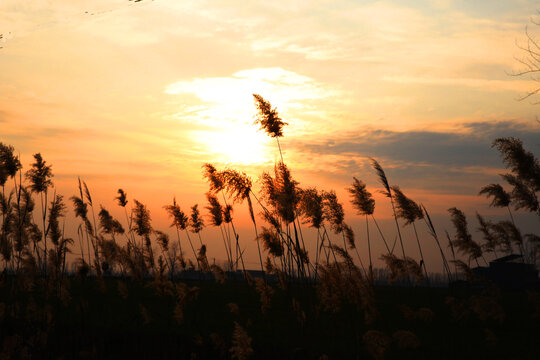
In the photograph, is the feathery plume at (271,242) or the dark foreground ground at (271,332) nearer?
the dark foreground ground at (271,332)

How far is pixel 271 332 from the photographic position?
7.88 m

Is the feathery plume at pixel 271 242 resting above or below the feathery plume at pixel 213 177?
below

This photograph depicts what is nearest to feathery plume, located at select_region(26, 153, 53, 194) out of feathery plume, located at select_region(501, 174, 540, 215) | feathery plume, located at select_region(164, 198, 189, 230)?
feathery plume, located at select_region(164, 198, 189, 230)

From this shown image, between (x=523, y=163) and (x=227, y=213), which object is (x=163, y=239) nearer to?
(x=227, y=213)

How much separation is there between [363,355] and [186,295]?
3324mm

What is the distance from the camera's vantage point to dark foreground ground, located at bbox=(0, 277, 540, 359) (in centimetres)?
674

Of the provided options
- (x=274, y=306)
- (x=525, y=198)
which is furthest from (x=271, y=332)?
(x=525, y=198)

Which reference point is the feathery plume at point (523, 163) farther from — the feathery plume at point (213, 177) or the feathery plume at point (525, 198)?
the feathery plume at point (213, 177)

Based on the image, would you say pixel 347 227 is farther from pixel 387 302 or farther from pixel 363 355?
pixel 363 355

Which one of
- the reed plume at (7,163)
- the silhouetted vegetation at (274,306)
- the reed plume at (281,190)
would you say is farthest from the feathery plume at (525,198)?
the reed plume at (7,163)

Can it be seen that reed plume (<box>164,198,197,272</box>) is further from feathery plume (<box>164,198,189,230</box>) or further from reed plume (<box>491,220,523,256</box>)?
reed plume (<box>491,220,523,256</box>)

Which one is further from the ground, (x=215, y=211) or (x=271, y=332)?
(x=215, y=211)

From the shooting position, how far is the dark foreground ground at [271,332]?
674 centimetres

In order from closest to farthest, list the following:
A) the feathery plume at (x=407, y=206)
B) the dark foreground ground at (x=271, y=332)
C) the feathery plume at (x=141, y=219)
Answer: the dark foreground ground at (x=271, y=332) → the feathery plume at (x=407, y=206) → the feathery plume at (x=141, y=219)
